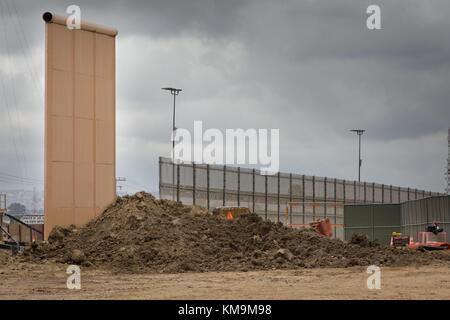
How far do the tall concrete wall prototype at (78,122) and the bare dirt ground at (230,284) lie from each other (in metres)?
4.79

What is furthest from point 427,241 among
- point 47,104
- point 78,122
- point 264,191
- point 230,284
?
point 264,191

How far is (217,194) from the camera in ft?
175

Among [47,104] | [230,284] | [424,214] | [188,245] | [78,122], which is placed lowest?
[230,284]

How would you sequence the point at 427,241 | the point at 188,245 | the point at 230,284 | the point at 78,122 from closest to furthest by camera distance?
1. the point at 230,284
2. the point at 188,245
3. the point at 78,122
4. the point at 427,241

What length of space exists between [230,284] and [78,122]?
12835 millimetres

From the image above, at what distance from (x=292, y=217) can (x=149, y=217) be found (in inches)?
1124

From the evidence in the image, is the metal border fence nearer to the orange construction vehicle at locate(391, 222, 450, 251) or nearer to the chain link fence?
the orange construction vehicle at locate(391, 222, 450, 251)

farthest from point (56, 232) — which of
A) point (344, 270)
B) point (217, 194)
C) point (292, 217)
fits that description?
point (292, 217)

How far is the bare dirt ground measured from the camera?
1721 centimetres

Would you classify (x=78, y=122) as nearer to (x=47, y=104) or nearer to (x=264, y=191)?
(x=47, y=104)

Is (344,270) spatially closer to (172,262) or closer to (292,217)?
(172,262)

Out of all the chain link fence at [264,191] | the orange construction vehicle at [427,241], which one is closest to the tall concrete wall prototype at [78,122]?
the orange construction vehicle at [427,241]

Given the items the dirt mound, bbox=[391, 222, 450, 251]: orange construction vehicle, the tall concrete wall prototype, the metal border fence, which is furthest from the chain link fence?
the dirt mound

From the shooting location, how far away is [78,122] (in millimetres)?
30203
